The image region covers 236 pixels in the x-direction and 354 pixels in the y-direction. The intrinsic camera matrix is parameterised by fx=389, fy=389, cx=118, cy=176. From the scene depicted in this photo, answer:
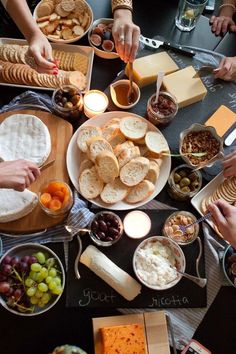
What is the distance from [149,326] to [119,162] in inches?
24.0

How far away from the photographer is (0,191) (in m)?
1.48

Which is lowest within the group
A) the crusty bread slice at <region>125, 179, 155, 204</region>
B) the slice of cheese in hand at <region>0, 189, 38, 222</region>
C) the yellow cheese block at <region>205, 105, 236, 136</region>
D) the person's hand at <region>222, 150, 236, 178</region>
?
the slice of cheese in hand at <region>0, 189, 38, 222</region>

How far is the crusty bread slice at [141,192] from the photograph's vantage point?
1494mm

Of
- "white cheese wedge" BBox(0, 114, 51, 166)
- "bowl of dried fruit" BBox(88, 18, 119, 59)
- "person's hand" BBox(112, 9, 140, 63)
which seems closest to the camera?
"white cheese wedge" BBox(0, 114, 51, 166)

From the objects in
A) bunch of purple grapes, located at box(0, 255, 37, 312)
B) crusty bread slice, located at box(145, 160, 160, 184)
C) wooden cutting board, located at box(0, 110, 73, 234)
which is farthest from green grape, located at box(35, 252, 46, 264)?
crusty bread slice, located at box(145, 160, 160, 184)

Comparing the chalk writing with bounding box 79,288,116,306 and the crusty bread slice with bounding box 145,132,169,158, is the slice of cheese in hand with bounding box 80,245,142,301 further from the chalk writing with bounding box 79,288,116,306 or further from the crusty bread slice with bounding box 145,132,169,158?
the crusty bread slice with bounding box 145,132,169,158

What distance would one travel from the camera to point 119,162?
59.9 inches

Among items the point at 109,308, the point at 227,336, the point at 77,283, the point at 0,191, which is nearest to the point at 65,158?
the point at 0,191

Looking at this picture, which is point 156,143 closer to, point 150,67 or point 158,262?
point 150,67

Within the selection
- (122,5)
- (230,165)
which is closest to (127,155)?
(230,165)

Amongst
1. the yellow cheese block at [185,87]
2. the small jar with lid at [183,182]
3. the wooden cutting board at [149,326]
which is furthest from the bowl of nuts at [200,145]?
the wooden cutting board at [149,326]

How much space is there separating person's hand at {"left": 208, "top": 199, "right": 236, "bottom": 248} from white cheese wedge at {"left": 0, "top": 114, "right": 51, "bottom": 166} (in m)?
0.69

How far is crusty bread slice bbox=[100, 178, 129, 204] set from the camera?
148cm

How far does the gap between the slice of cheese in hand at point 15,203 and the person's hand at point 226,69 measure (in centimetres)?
97
